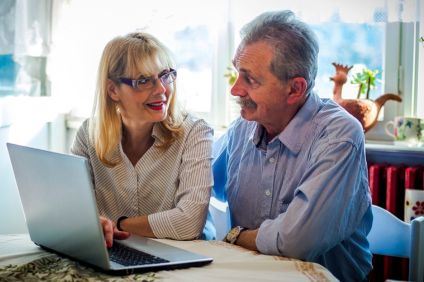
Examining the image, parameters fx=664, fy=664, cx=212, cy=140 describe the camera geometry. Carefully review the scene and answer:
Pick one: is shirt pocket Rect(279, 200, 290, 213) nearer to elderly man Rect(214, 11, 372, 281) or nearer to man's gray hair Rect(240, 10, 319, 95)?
elderly man Rect(214, 11, 372, 281)

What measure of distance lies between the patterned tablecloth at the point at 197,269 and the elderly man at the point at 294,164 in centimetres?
14

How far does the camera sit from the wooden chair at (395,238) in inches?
A: 60.9

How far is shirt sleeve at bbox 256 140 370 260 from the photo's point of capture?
1.52 metres

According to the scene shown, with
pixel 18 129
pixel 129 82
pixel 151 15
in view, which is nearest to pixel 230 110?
pixel 151 15

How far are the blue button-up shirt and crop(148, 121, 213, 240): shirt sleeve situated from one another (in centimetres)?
11

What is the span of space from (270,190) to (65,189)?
64 centimetres

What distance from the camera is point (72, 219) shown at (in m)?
1.33

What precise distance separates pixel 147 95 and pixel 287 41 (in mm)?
445

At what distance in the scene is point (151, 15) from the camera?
311 cm

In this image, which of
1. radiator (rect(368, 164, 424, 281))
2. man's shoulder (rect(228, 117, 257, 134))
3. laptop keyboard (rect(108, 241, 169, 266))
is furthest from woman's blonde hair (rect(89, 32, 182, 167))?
radiator (rect(368, 164, 424, 281))

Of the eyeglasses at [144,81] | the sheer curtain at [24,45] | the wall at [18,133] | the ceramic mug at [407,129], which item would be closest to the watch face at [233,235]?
the eyeglasses at [144,81]

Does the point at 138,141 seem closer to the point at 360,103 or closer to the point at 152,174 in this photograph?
the point at 152,174

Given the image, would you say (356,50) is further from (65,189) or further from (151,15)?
(65,189)

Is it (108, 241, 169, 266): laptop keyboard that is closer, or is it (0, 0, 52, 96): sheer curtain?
(108, 241, 169, 266): laptop keyboard
